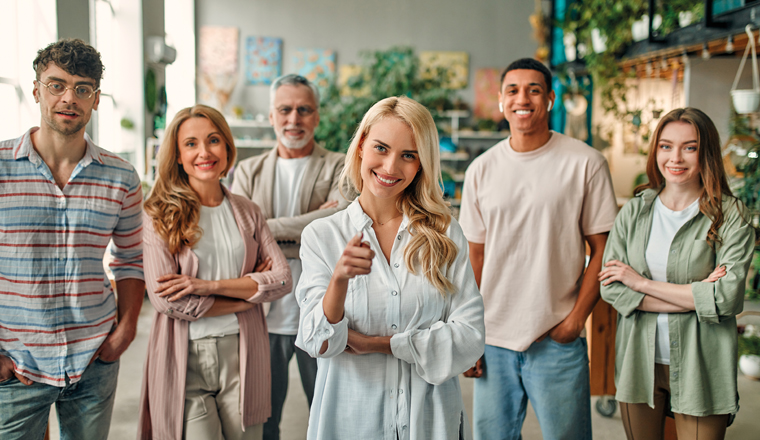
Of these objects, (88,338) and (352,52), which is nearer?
(88,338)

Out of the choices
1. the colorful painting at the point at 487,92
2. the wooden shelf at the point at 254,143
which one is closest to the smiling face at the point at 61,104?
the wooden shelf at the point at 254,143

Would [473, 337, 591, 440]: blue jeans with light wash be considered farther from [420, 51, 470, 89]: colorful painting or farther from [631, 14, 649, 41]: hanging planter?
[420, 51, 470, 89]: colorful painting

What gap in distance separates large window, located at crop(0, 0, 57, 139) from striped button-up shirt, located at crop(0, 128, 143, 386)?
3.53 metres

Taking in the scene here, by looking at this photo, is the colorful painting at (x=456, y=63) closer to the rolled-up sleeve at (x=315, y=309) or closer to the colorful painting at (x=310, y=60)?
the colorful painting at (x=310, y=60)

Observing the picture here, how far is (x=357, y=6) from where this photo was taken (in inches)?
368

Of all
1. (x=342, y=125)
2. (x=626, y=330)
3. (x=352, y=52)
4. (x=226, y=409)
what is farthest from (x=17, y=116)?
(x=352, y=52)

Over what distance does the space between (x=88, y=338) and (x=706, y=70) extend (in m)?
6.24

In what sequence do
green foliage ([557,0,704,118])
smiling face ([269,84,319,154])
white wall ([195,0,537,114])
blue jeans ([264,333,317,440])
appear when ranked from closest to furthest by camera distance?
blue jeans ([264,333,317,440])
smiling face ([269,84,319,154])
green foliage ([557,0,704,118])
white wall ([195,0,537,114])

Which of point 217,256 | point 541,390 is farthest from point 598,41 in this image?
point 217,256

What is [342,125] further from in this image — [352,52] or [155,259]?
[155,259]

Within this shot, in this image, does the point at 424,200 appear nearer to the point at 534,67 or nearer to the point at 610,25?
the point at 534,67

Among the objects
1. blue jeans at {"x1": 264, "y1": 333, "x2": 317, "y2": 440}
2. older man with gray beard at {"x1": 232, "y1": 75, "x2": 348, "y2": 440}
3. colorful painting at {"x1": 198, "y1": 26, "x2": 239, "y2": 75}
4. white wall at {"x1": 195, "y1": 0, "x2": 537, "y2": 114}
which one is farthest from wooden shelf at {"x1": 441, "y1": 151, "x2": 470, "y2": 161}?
blue jeans at {"x1": 264, "y1": 333, "x2": 317, "y2": 440}

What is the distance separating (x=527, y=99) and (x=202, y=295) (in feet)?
4.41

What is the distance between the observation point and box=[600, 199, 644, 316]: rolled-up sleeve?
194 centimetres
